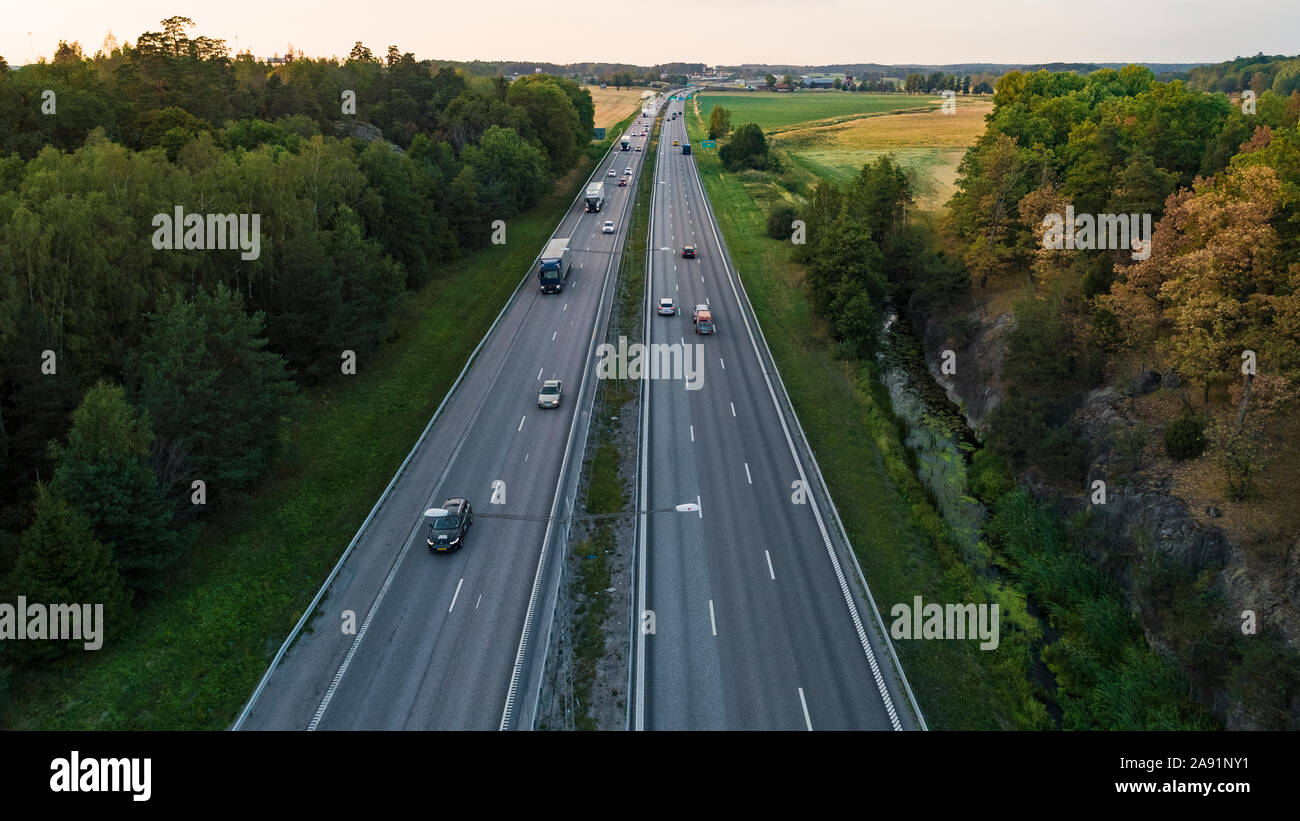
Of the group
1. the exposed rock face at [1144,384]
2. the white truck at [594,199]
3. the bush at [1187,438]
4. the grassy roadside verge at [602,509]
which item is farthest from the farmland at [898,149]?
the bush at [1187,438]

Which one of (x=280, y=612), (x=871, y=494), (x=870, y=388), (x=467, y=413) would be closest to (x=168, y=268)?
(x=467, y=413)

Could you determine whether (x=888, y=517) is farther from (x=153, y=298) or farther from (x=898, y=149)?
(x=898, y=149)

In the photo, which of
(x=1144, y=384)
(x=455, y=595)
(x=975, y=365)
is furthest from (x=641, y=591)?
(x=975, y=365)

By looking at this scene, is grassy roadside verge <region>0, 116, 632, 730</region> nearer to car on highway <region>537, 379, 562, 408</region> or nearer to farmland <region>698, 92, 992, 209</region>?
car on highway <region>537, 379, 562, 408</region>

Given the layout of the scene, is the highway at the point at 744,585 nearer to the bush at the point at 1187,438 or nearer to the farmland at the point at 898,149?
the bush at the point at 1187,438

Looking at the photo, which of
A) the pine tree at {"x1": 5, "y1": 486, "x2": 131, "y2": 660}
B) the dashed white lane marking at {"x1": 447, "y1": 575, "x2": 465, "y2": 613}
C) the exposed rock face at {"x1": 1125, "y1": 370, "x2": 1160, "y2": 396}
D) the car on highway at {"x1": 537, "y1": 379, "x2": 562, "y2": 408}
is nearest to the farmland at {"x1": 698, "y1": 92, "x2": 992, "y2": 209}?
the exposed rock face at {"x1": 1125, "y1": 370, "x2": 1160, "y2": 396}
